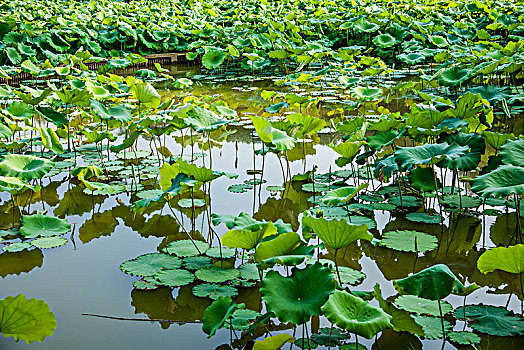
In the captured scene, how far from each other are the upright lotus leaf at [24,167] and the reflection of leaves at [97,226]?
1.09 feet

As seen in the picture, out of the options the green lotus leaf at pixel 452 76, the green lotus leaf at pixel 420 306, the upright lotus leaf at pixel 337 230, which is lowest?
the green lotus leaf at pixel 420 306

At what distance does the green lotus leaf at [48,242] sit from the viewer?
90.1 inches

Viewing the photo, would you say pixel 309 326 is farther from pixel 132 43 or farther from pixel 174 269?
pixel 132 43

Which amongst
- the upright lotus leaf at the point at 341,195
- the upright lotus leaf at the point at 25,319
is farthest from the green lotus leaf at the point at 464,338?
the upright lotus leaf at the point at 25,319

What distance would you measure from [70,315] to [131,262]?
37 cm

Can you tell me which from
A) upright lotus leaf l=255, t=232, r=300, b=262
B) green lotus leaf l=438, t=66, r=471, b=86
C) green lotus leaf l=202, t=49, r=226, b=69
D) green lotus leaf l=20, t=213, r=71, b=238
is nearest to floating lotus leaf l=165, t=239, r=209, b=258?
green lotus leaf l=20, t=213, r=71, b=238

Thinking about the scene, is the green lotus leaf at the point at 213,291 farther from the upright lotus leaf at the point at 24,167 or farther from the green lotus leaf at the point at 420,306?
the upright lotus leaf at the point at 24,167

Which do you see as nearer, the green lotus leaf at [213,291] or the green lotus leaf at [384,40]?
the green lotus leaf at [213,291]

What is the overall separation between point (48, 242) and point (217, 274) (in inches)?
32.1

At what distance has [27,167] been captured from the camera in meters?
2.39

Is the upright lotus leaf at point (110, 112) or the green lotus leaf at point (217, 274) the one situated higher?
the upright lotus leaf at point (110, 112)

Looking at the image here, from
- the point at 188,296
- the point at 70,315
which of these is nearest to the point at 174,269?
the point at 188,296

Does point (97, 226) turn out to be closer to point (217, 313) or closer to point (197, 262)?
point (197, 262)

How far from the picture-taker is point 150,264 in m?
2.13
